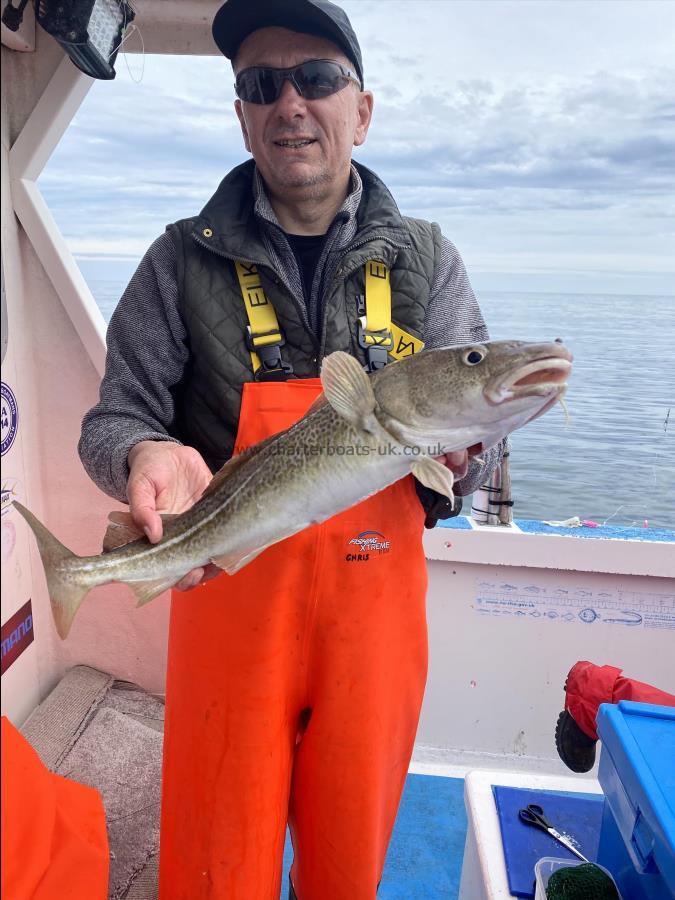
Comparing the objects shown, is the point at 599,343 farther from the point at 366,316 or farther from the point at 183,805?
the point at 183,805

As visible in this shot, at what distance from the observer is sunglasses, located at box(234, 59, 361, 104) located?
7.54 feet

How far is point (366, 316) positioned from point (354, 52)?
926mm

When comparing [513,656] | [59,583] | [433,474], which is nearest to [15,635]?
[59,583]

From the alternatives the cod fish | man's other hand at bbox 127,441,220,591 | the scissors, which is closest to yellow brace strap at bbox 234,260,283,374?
man's other hand at bbox 127,441,220,591

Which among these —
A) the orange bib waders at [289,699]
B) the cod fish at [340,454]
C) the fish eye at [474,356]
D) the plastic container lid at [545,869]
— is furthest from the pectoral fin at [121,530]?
the plastic container lid at [545,869]

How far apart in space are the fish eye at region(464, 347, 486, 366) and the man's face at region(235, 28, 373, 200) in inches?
40.6

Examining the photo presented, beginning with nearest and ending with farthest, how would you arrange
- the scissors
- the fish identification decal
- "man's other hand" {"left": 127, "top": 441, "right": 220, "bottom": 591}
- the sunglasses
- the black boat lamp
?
1. the fish identification decal
2. "man's other hand" {"left": 127, "top": 441, "right": 220, "bottom": 591}
3. the sunglasses
4. the scissors
5. the black boat lamp

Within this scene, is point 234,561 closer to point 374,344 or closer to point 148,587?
point 148,587

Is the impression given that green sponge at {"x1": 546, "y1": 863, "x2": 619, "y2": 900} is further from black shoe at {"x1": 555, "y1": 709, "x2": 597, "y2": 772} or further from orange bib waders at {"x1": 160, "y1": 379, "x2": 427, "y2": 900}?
black shoe at {"x1": 555, "y1": 709, "x2": 597, "y2": 772}

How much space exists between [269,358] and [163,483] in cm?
56

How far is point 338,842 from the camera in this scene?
7.32ft

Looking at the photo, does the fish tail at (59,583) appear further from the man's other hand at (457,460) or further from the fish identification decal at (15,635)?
the man's other hand at (457,460)

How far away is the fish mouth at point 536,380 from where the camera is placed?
5.06ft

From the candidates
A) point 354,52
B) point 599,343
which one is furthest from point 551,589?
point 599,343
